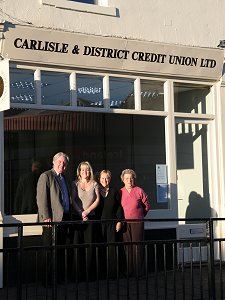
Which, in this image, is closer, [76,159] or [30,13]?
[30,13]

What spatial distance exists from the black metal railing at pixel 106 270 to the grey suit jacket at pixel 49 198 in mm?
1255

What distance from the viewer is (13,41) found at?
8.38 meters

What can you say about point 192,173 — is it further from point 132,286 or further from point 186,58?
point 132,286

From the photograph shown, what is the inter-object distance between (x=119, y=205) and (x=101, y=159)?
1.17 m

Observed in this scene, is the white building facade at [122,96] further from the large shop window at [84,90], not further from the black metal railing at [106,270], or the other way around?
the black metal railing at [106,270]

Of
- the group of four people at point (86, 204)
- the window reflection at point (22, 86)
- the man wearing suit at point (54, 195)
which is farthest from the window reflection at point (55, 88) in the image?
the man wearing suit at point (54, 195)

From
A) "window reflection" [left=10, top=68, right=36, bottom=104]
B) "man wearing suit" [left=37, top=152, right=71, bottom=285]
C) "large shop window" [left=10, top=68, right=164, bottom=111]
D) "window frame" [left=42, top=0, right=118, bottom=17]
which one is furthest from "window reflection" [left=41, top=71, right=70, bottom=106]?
"man wearing suit" [left=37, top=152, right=71, bottom=285]

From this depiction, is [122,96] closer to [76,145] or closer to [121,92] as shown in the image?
[121,92]

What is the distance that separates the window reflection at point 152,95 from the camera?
994cm

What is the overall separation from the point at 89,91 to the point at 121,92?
626 millimetres

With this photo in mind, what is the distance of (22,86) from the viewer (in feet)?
A: 28.6

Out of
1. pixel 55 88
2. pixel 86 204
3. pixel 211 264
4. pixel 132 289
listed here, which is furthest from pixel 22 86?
pixel 211 264

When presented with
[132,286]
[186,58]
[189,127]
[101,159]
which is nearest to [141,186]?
[101,159]

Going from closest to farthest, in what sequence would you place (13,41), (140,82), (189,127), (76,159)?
1. (13,41)
2. (76,159)
3. (140,82)
4. (189,127)
